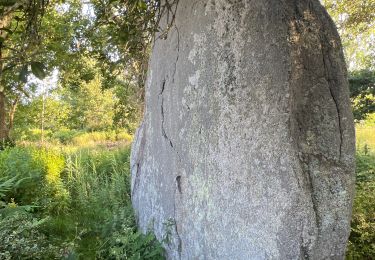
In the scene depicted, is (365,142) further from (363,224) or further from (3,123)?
(3,123)

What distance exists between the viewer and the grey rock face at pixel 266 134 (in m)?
2.25

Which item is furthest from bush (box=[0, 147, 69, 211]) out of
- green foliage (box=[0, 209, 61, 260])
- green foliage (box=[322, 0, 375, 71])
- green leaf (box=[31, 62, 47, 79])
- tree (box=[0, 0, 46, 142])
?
green foliage (box=[322, 0, 375, 71])

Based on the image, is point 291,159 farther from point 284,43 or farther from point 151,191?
point 151,191

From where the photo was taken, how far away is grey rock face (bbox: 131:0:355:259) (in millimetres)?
2252

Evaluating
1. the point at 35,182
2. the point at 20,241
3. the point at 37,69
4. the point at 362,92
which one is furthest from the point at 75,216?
the point at 362,92

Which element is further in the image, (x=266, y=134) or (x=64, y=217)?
(x=64, y=217)

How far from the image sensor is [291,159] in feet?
7.30

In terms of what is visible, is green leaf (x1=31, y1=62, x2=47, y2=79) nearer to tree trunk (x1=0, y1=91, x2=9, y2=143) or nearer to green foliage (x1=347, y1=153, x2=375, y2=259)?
green foliage (x1=347, y1=153, x2=375, y2=259)

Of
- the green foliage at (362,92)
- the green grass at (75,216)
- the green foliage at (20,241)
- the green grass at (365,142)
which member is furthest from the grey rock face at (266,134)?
the green foliage at (362,92)

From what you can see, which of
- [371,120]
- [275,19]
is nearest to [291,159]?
[275,19]

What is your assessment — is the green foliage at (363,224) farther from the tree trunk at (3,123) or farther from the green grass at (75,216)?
the tree trunk at (3,123)

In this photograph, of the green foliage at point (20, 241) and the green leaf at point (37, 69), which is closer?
the green leaf at point (37, 69)

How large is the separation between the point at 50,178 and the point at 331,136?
4.02 metres

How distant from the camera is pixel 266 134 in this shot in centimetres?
233
